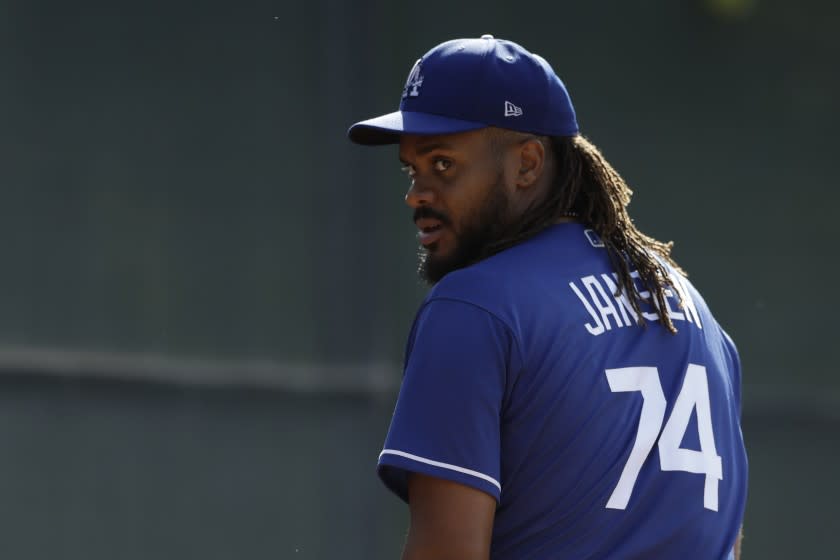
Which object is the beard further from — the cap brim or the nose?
the cap brim

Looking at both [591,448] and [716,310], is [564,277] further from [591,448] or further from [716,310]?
[716,310]

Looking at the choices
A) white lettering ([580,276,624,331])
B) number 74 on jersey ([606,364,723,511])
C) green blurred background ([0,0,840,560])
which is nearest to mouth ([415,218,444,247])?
white lettering ([580,276,624,331])

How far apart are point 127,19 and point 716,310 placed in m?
2.67

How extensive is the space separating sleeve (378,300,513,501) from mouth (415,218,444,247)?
1.39 feet

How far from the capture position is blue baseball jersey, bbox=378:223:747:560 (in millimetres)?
2113

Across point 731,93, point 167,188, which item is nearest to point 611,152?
point 731,93

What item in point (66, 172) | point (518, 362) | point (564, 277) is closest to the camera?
point (518, 362)

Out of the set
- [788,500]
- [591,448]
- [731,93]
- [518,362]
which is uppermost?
[731,93]

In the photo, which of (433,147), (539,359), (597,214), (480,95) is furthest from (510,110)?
(539,359)

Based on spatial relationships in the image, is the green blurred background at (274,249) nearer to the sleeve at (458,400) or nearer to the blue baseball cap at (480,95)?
the blue baseball cap at (480,95)

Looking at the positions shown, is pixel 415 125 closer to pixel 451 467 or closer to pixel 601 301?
pixel 601 301

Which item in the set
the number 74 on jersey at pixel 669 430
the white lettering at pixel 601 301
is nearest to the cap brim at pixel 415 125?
the white lettering at pixel 601 301

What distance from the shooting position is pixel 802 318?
534cm

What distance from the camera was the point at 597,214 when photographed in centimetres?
256
